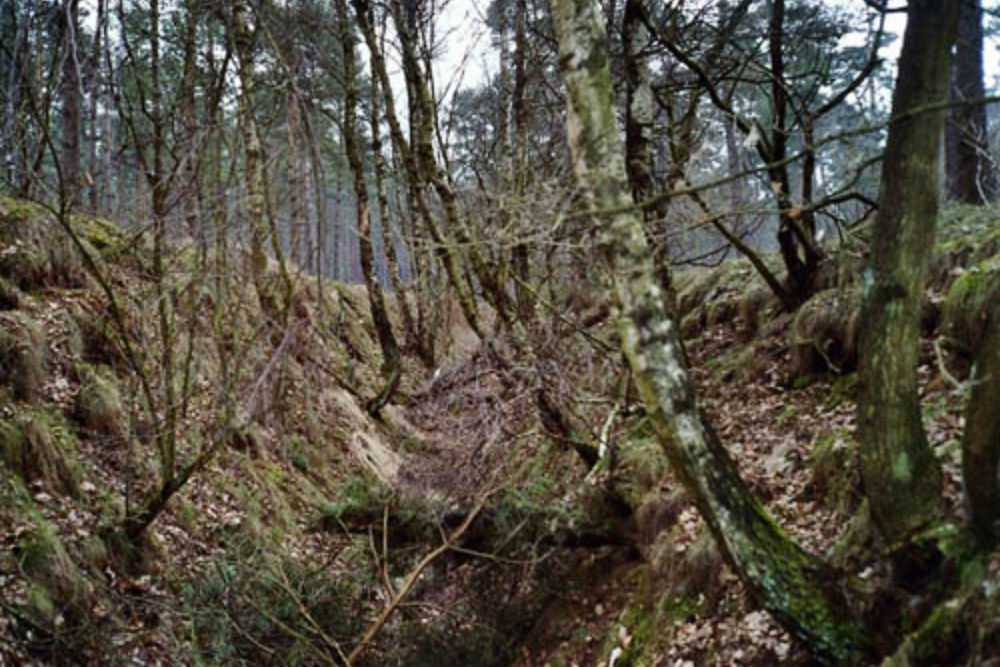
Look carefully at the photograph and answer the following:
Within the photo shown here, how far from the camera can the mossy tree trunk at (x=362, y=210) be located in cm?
943

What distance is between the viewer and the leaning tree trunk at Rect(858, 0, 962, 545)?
3.12m

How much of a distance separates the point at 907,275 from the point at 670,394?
1249 mm

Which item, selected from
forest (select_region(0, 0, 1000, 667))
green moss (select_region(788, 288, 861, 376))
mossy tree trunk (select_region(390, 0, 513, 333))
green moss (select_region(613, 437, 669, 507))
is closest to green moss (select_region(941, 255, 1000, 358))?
forest (select_region(0, 0, 1000, 667))

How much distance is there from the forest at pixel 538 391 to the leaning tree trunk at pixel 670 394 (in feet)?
0.05

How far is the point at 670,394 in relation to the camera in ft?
11.2

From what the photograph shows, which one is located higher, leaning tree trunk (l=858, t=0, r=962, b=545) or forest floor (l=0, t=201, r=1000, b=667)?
leaning tree trunk (l=858, t=0, r=962, b=545)

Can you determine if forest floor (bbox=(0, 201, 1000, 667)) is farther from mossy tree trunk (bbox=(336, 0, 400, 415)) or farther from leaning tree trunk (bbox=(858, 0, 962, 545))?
mossy tree trunk (bbox=(336, 0, 400, 415))

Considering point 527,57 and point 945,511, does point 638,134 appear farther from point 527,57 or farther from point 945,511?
point 945,511

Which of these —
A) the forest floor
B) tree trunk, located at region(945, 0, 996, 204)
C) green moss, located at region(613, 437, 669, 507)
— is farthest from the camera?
tree trunk, located at region(945, 0, 996, 204)

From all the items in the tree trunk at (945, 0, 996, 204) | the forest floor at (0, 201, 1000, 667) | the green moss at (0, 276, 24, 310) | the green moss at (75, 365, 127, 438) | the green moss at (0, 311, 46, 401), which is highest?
the tree trunk at (945, 0, 996, 204)

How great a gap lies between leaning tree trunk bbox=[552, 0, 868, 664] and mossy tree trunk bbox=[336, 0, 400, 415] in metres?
5.60

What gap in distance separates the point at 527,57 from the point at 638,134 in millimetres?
3134

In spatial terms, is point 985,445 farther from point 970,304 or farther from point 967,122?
point 967,122

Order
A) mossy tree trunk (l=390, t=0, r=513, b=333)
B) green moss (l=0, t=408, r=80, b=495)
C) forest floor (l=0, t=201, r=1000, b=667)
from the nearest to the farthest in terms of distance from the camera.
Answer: forest floor (l=0, t=201, r=1000, b=667), green moss (l=0, t=408, r=80, b=495), mossy tree trunk (l=390, t=0, r=513, b=333)
